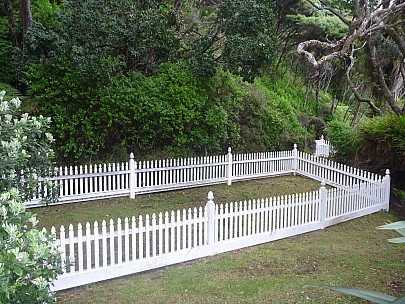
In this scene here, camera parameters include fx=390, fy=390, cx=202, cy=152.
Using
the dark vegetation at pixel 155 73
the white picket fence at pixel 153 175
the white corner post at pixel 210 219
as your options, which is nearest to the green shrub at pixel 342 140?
the dark vegetation at pixel 155 73

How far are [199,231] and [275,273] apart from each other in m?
1.42

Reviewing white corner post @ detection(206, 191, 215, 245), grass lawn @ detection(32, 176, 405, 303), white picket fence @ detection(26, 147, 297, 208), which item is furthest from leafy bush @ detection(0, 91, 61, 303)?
white picket fence @ detection(26, 147, 297, 208)

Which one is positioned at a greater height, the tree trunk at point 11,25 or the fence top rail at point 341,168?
the tree trunk at point 11,25

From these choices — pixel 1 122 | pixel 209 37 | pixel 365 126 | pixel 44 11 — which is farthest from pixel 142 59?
pixel 1 122

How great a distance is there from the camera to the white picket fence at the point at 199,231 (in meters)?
5.59

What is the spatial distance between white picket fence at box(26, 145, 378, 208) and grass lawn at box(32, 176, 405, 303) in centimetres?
109

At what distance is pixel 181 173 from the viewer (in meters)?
11.6

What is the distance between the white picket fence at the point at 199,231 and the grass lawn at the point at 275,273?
0.17 meters

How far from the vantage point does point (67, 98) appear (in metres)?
10.9

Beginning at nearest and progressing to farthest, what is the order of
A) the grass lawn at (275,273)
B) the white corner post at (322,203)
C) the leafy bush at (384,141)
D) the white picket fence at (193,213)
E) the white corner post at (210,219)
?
1. the grass lawn at (275,273)
2. the white picket fence at (193,213)
3. the white corner post at (210,219)
4. the white corner post at (322,203)
5. the leafy bush at (384,141)

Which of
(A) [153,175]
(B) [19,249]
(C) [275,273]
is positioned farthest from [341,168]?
(B) [19,249]

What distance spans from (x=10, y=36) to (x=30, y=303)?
12329 millimetres

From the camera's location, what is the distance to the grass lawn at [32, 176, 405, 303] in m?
5.25

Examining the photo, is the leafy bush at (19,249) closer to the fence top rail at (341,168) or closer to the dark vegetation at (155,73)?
the dark vegetation at (155,73)
